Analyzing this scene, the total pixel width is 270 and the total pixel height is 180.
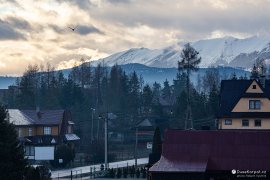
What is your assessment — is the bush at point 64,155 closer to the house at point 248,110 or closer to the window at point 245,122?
the house at point 248,110

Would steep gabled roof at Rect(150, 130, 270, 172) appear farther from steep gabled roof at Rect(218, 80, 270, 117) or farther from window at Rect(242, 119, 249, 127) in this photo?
steep gabled roof at Rect(218, 80, 270, 117)

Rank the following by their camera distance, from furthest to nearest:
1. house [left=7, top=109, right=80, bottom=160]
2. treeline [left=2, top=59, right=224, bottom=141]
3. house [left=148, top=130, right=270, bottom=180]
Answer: treeline [left=2, top=59, right=224, bottom=141], house [left=7, top=109, right=80, bottom=160], house [left=148, top=130, right=270, bottom=180]

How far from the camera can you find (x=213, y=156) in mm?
48875

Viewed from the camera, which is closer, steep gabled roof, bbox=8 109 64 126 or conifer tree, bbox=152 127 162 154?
conifer tree, bbox=152 127 162 154

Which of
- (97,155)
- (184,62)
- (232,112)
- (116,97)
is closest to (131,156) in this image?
(97,155)

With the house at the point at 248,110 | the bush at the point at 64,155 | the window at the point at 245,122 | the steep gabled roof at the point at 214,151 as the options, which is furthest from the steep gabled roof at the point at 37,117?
the steep gabled roof at the point at 214,151

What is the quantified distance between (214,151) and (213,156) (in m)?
0.40

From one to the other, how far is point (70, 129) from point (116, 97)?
29.0 m

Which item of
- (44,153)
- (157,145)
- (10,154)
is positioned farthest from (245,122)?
(10,154)

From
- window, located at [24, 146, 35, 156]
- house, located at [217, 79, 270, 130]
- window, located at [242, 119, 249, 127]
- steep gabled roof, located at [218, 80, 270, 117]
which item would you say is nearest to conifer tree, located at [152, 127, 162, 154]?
house, located at [217, 79, 270, 130]

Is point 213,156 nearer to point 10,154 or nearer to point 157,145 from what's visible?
point 10,154

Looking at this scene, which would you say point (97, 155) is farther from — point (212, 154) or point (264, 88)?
point (212, 154)

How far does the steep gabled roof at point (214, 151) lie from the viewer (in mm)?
48156

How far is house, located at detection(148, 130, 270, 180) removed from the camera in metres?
47.7
